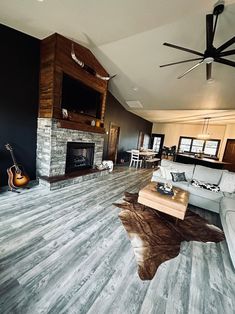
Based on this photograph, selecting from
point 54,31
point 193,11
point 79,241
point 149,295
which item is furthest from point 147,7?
point 149,295

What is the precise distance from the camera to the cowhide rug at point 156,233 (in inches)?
74.9

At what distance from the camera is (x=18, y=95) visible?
131 inches

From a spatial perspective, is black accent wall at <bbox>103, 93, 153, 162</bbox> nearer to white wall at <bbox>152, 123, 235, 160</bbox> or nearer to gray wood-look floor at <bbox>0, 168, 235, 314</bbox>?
white wall at <bbox>152, 123, 235, 160</bbox>

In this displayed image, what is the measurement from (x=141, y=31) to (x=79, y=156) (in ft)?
11.3

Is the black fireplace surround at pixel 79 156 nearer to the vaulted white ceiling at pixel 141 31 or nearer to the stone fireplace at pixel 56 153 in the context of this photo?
the stone fireplace at pixel 56 153

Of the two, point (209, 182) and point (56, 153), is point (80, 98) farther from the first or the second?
point (209, 182)

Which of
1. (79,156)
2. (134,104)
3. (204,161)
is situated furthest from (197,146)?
(79,156)

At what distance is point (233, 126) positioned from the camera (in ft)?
26.7

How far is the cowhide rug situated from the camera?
1902 millimetres

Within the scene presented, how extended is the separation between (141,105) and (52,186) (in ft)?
16.5

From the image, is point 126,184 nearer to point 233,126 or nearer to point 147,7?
point 147,7

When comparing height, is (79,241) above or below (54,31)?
below

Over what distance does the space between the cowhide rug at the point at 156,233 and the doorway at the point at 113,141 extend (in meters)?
3.86

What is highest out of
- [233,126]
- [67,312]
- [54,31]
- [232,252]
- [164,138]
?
[54,31]
